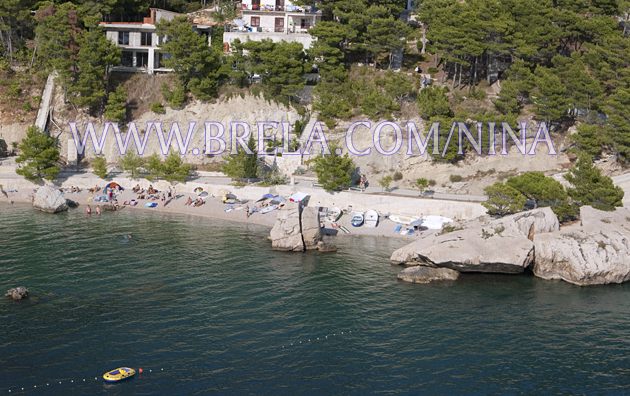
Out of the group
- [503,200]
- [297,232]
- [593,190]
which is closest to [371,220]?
[297,232]

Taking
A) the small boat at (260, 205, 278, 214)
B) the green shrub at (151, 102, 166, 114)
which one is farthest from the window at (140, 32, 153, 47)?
the small boat at (260, 205, 278, 214)

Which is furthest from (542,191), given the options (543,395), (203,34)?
(203,34)

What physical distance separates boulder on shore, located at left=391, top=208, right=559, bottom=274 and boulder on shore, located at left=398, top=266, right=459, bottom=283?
0.69 m

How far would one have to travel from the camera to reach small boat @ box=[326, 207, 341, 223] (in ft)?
275

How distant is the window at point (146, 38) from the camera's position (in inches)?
4355

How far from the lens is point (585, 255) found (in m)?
67.4

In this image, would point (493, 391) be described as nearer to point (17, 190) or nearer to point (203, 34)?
point (17, 190)

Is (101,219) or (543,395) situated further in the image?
(101,219)

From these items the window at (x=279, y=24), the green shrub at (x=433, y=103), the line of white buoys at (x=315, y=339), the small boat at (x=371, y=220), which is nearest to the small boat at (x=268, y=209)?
the small boat at (x=371, y=220)

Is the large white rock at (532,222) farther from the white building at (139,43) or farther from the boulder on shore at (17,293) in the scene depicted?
the white building at (139,43)

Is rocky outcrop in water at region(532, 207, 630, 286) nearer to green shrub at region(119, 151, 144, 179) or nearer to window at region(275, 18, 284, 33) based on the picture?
green shrub at region(119, 151, 144, 179)

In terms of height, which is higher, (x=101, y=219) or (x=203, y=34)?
(x=203, y=34)

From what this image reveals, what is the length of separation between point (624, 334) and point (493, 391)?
47.7ft

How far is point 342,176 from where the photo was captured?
87.2m
